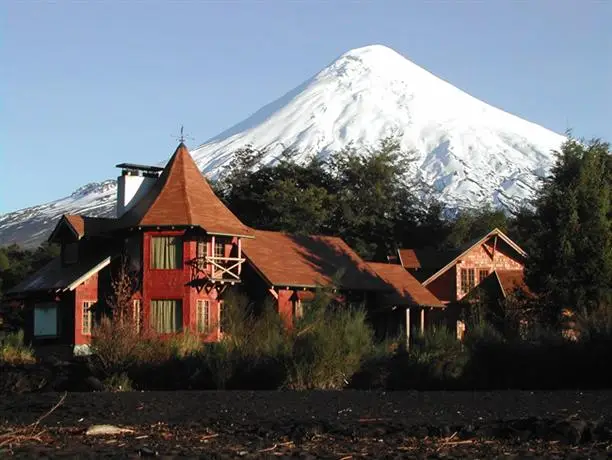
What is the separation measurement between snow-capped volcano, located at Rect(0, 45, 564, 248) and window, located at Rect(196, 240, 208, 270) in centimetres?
6173

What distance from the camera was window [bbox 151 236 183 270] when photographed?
37.4 metres

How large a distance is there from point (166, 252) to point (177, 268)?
69 cm

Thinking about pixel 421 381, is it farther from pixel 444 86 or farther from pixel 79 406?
A: pixel 444 86

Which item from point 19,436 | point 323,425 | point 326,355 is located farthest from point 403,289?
point 19,436

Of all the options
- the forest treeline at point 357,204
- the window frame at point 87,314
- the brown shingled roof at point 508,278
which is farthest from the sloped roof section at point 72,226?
the brown shingled roof at point 508,278

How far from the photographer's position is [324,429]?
14.6m

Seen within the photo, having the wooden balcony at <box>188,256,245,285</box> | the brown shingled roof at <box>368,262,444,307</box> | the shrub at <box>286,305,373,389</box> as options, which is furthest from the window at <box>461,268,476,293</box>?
the shrub at <box>286,305,373,389</box>

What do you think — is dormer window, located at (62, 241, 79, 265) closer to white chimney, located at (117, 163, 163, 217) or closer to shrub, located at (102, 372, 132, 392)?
white chimney, located at (117, 163, 163, 217)

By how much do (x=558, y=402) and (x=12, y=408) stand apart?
31.6 ft

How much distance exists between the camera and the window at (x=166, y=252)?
3738cm

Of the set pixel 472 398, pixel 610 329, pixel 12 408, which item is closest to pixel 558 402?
pixel 472 398

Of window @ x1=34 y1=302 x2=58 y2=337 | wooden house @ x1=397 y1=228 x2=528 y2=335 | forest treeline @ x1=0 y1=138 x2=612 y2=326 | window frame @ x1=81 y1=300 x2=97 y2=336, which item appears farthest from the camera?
forest treeline @ x1=0 y1=138 x2=612 y2=326

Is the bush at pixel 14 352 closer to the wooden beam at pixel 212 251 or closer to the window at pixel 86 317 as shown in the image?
the window at pixel 86 317

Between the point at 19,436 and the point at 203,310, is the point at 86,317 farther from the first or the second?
the point at 19,436
